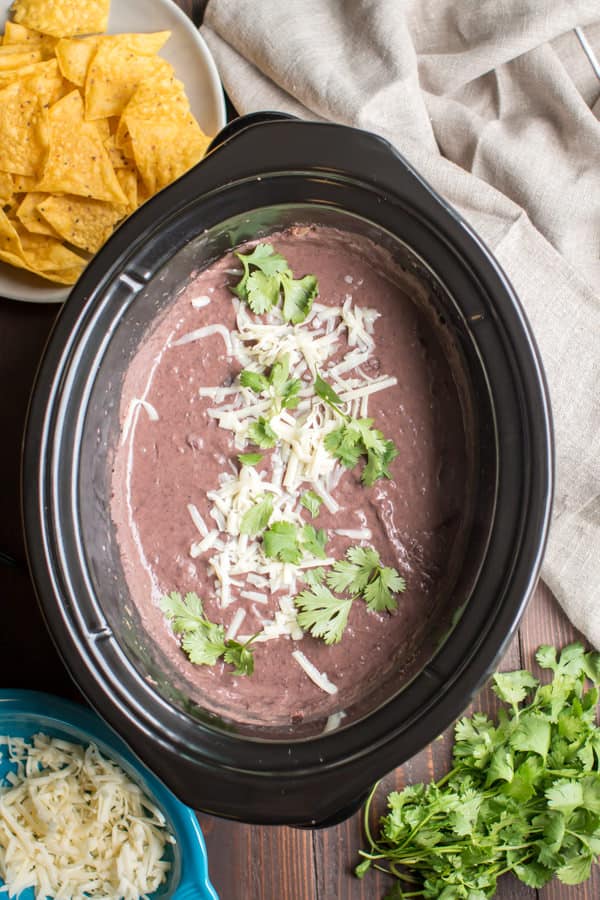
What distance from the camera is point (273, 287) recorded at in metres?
1.69

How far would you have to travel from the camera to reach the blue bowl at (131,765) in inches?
75.4

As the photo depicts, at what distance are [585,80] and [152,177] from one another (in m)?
0.97

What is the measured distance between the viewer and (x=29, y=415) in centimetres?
157

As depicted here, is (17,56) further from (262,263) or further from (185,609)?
(185,609)

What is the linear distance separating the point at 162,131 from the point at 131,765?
1.30 metres

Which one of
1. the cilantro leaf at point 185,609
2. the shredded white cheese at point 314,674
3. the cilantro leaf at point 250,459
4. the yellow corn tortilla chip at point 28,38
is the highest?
the yellow corn tortilla chip at point 28,38

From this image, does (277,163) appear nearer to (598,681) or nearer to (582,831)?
(598,681)

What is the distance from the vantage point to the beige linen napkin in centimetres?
196

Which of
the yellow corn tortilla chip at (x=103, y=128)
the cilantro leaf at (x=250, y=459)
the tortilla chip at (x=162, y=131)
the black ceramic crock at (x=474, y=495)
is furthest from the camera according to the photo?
the yellow corn tortilla chip at (x=103, y=128)

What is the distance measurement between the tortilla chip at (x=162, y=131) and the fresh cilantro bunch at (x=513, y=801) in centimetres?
130

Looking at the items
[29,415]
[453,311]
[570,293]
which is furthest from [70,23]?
[570,293]

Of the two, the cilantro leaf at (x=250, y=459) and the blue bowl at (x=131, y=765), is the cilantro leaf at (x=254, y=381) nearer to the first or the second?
the cilantro leaf at (x=250, y=459)

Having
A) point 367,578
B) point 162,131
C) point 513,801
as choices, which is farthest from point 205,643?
point 162,131

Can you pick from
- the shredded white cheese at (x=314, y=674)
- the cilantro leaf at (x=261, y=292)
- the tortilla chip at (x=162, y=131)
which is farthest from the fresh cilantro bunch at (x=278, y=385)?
the tortilla chip at (x=162, y=131)
